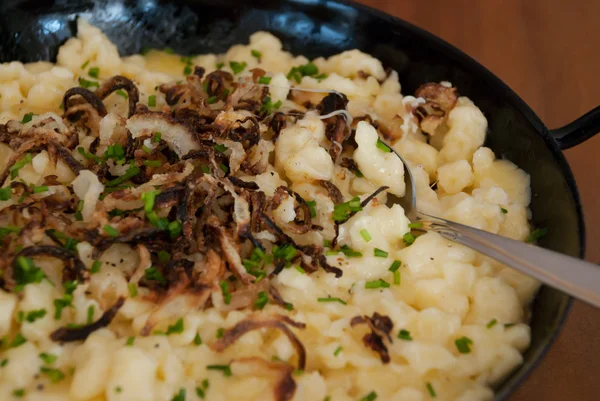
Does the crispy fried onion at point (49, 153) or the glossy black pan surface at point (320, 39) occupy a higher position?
the glossy black pan surface at point (320, 39)

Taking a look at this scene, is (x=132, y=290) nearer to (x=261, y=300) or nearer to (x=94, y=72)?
(x=261, y=300)

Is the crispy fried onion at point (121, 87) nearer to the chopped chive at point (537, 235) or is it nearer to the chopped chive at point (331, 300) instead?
the chopped chive at point (331, 300)

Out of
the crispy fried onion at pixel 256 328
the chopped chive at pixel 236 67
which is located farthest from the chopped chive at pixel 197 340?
the chopped chive at pixel 236 67

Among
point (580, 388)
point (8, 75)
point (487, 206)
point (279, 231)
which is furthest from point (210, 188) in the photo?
point (580, 388)

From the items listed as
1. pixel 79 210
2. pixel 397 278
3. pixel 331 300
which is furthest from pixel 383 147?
pixel 79 210

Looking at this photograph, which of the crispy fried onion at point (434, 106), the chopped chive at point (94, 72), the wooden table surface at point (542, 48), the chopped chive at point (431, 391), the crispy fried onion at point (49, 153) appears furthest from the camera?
the wooden table surface at point (542, 48)

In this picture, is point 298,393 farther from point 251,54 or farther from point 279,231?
point 251,54

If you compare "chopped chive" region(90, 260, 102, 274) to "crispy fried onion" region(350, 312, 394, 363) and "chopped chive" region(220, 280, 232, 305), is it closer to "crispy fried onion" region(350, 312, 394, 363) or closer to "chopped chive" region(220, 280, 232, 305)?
"chopped chive" region(220, 280, 232, 305)
